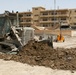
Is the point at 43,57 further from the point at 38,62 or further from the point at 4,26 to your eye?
the point at 4,26

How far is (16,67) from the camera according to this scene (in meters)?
11.9

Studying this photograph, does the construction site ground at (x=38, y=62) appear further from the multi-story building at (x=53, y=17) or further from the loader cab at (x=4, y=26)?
the multi-story building at (x=53, y=17)

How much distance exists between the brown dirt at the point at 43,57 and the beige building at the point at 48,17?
7778 centimetres

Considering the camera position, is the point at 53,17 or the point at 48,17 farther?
the point at 48,17

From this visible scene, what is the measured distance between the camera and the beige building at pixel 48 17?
96875 mm

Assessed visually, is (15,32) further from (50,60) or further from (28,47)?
(50,60)

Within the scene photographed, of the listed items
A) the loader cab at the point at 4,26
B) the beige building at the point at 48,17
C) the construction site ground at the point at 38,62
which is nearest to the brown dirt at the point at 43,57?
the construction site ground at the point at 38,62

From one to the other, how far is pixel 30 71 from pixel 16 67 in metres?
0.97

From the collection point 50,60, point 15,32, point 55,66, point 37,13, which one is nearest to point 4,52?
point 15,32

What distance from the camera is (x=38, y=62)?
13.1 m

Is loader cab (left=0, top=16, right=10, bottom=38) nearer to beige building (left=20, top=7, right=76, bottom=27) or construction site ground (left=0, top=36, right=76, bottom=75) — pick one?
construction site ground (left=0, top=36, right=76, bottom=75)

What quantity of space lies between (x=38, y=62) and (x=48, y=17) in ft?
294

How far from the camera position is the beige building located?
96875 millimetres

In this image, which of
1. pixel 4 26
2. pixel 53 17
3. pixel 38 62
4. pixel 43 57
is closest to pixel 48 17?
pixel 53 17
